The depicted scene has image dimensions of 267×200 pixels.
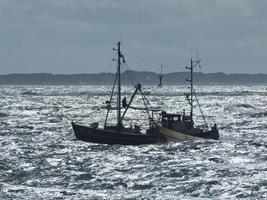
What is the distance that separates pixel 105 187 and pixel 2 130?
6161 centimetres

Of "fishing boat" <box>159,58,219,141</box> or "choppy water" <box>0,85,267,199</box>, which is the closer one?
"choppy water" <box>0,85,267,199</box>

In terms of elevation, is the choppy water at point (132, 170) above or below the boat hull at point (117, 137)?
below

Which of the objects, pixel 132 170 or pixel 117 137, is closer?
pixel 132 170

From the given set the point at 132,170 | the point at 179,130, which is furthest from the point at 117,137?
the point at 132,170

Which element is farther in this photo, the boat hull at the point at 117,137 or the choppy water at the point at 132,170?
the boat hull at the point at 117,137

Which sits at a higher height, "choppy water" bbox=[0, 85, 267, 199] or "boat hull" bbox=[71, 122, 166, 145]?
"boat hull" bbox=[71, 122, 166, 145]

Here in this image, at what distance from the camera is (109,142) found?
8300 cm

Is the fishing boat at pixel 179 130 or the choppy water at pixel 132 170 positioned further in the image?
the fishing boat at pixel 179 130

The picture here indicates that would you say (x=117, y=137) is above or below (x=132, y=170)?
above

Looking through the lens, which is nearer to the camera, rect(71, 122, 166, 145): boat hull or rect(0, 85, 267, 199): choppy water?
rect(0, 85, 267, 199): choppy water

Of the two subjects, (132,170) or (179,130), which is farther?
(179,130)

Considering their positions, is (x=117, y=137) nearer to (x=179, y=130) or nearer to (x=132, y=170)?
(x=179, y=130)

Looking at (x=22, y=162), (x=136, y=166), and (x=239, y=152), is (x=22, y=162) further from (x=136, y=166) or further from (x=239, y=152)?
(x=239, y=152)

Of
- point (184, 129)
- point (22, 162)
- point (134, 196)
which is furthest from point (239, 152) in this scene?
point (134, 196)
